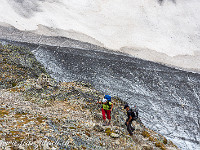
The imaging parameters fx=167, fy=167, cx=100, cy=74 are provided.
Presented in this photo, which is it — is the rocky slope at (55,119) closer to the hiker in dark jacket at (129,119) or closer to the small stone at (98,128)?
the small stone at (98,128)

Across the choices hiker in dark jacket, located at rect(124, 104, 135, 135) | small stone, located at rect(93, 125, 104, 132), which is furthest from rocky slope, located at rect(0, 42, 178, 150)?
hiker in dark jacket, located at rect(124, 104, 135, 135)

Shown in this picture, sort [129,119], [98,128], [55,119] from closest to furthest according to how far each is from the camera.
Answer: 1. [55,119]
2. [98,128]
3. [129,119]

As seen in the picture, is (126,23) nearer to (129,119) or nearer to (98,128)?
(129,119)

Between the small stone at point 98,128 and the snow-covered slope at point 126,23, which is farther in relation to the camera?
the snow-covered slope at point 126,23

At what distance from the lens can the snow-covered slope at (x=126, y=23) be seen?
32250 millimetres

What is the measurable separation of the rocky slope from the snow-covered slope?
18413 millimetres

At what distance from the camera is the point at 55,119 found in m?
9.38

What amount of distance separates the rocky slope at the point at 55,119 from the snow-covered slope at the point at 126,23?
18.4 meters

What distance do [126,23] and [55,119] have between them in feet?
106

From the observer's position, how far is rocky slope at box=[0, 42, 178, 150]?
7.08 metres

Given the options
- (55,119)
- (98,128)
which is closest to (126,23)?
(98,128)

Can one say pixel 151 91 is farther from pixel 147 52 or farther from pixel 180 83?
pixel 147 52

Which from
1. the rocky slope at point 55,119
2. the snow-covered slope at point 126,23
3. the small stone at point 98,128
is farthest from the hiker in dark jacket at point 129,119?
the snow-covered slope at point 126,23

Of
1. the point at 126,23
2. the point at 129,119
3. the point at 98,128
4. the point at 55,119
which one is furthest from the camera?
the point at 126,23
